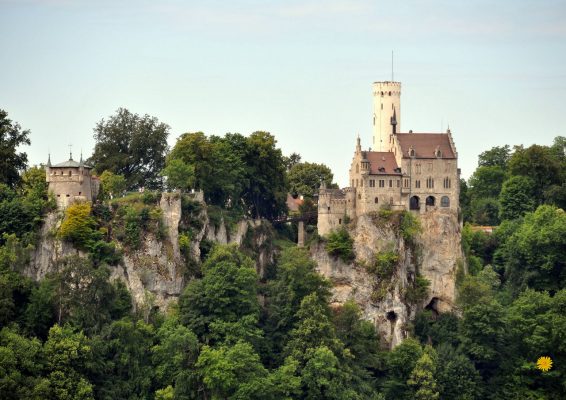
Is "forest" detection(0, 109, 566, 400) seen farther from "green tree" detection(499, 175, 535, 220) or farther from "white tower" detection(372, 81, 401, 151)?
"white tower" detection(372, 81, 401, 151)

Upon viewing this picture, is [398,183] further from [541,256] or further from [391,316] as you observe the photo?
[541,256]

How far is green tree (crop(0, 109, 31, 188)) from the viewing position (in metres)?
102

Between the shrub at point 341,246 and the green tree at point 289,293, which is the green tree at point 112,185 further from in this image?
the shrub at point 341,246

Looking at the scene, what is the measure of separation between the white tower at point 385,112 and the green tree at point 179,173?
15.0m

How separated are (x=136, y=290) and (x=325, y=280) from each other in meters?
13.3

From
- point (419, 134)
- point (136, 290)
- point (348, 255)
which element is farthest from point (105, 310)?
point (419, 134)

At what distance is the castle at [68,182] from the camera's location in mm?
98500

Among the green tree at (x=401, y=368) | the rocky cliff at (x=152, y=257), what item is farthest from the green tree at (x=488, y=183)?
the rocky cliff at (x=152, y=257)

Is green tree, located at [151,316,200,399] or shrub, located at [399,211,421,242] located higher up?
shrub, located at [399,211,421,242]

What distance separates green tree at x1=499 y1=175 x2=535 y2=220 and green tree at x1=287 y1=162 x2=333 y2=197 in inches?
563

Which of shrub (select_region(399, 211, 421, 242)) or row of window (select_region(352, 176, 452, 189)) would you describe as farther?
row of window (select_region(352, 176, 452, 189))

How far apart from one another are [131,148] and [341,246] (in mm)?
16771

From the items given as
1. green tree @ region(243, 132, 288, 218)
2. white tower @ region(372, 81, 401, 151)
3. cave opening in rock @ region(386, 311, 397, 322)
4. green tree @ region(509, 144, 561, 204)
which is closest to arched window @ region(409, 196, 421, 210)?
white tower @ region(372, 81, 401, 151)

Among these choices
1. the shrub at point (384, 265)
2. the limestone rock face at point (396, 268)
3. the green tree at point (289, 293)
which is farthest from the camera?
the limestone rock face at point (396, 268)
